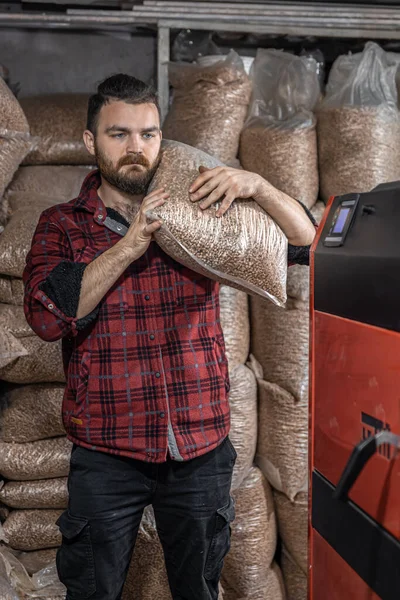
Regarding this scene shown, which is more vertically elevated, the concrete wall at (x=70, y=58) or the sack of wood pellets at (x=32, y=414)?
the concrete wall at (x=70, y=58)

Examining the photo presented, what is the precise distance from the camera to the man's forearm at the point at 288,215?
1.28 meters

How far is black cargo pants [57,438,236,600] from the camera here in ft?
4.24

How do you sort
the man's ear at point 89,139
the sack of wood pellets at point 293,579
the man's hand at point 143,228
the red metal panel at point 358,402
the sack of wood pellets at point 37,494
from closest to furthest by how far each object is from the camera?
the red metal panel at point 358,402, the man's hand at point 143,228, the man's ear at point 89,139, the sack of wood pellets at point 37,494, the sack of wood pellets at point 293,579

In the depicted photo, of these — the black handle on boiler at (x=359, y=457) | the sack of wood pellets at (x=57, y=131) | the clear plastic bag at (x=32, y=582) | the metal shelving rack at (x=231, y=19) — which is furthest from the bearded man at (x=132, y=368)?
the metal shelving rack at (x=231, y=19)

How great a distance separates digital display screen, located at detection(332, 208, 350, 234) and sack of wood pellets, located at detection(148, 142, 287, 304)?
1.23ft

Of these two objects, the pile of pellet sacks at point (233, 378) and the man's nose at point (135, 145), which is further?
the pile of pellet sacks at point (233, 378)

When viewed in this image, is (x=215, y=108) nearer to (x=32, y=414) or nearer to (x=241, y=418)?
(x=241, y=418)

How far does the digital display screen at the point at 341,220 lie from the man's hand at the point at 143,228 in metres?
0.40

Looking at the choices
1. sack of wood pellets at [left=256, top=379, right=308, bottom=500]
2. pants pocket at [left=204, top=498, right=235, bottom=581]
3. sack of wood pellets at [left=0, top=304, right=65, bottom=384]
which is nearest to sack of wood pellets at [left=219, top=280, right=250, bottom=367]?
sack of wood pellets at [left=256, top=379, right=308, bottom=500]

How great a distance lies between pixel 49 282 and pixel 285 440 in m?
0.96

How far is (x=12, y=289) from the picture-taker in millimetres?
1804

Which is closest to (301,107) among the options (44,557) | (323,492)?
(323,492)

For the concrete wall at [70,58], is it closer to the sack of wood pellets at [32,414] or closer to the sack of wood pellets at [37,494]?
the sack of wood pellets at [32,414]

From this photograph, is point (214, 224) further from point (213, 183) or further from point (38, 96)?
point (38, 96)
